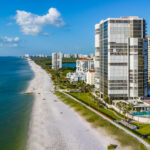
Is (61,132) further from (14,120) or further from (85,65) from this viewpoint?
(85,65)

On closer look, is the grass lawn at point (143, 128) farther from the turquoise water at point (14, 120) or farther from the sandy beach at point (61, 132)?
the turquoise water at point (14, 120)

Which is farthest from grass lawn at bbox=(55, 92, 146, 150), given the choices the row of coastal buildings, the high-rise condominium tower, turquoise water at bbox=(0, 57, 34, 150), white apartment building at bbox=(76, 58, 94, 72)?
white apartment building at bbox=(76, 58, 94, 72)

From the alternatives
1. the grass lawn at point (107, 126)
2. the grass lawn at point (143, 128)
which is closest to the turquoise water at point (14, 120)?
the grass lawn at point (107, 126)

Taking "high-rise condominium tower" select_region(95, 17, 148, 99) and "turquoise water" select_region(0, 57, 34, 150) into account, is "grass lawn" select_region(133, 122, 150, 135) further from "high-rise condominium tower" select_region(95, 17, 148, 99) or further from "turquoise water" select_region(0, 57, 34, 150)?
"turquoise water" select_region(0, 57, 34, 150)

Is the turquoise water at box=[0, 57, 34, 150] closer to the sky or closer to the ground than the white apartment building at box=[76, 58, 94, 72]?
closer to the ground

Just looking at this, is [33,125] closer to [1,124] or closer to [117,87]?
[1,124]

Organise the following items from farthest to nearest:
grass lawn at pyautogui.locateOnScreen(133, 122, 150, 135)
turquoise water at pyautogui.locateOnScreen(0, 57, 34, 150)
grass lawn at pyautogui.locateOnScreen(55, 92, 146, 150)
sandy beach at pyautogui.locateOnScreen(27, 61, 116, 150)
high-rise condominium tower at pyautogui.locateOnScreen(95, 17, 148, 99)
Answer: high-rise condominium tower at pyautogui.locateOnScreen(95, 17, 148, 99)
grass lawn at pyautogui.locateOnScreen(133, 122, 150, 135)
turquoise water at pyautogui.locateOnScreen(0, 57, 34, 150)
sandy beach at pyautogui.locateOnScreen(27, 61, 116, 150)
grass lawn at pyautogui.locateOnScreen(55, 92, 146, 150)
